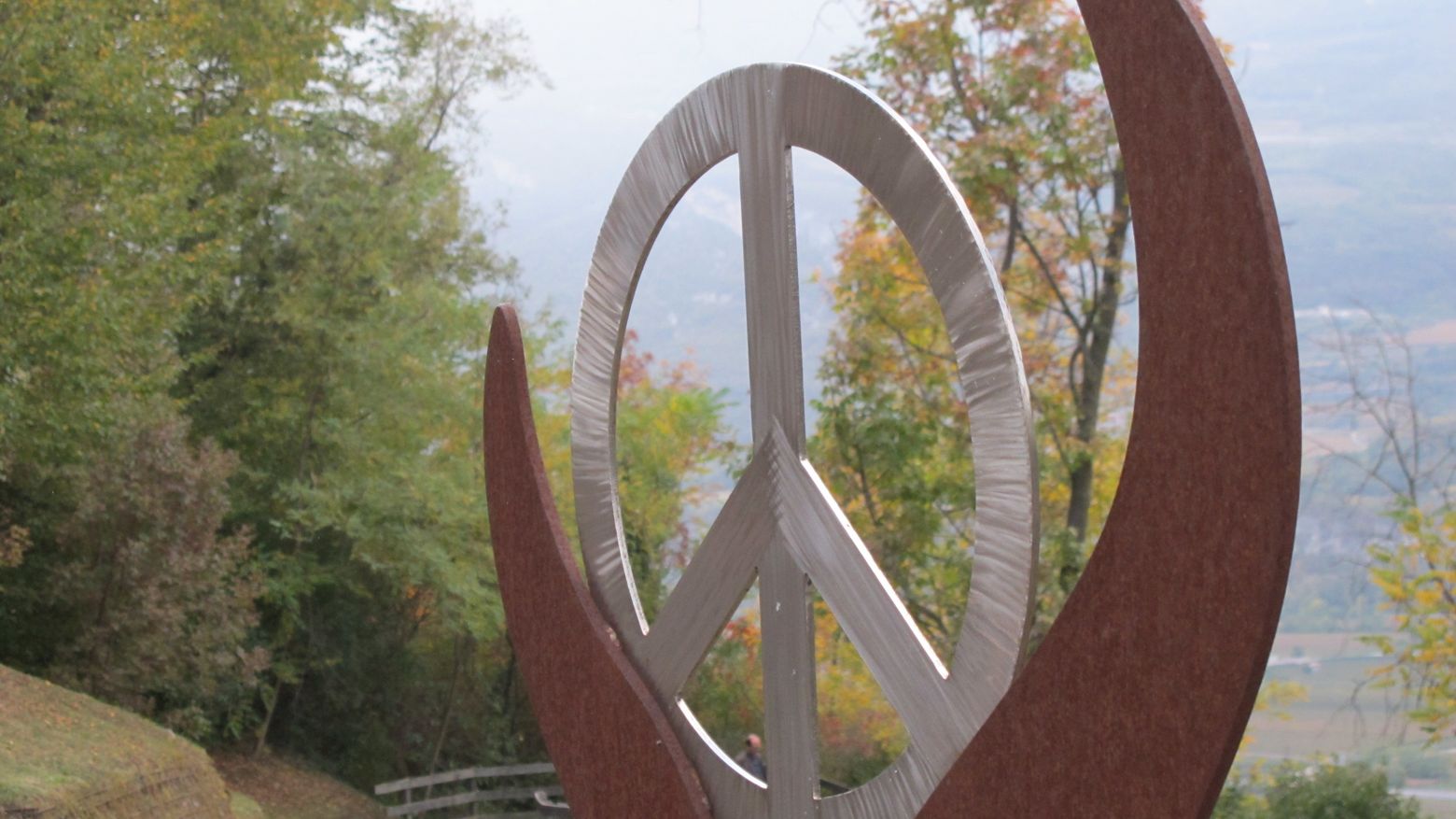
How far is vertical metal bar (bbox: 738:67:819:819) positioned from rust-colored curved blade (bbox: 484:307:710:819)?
1.09ft

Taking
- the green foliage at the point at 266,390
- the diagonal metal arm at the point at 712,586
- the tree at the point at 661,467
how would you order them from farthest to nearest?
the tree at the point at 661,467 < the green foliage at the point at 266,390 < the diagonal metal arm at the point at 712,586

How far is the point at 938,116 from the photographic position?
34.8 feet

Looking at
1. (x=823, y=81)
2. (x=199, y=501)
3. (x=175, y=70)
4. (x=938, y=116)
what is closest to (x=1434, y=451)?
(x=938, y=116)

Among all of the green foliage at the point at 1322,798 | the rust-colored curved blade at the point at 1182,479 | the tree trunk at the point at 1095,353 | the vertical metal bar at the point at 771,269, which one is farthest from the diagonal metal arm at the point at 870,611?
the tree trunk at the point at 1095,353

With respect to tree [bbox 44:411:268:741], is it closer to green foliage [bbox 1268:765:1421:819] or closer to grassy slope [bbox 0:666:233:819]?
grassy slope [bbox 0:666:233:819]

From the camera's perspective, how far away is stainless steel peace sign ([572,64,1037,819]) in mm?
A: 3312

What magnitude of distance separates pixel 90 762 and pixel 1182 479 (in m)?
6.52

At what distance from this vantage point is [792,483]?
3832mm

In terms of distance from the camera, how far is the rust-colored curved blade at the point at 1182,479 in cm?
271

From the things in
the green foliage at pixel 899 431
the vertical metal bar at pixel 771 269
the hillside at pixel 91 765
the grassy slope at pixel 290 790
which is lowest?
the grassy slope at pixel 290 790

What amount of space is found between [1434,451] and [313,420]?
9146 millimetres

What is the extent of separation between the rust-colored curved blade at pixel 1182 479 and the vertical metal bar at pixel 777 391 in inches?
31.9

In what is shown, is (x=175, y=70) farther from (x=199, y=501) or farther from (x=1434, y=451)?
(x=1434, y=451)

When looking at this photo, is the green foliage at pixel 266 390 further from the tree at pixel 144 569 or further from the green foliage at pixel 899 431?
the green foliage at pixel 899 431
